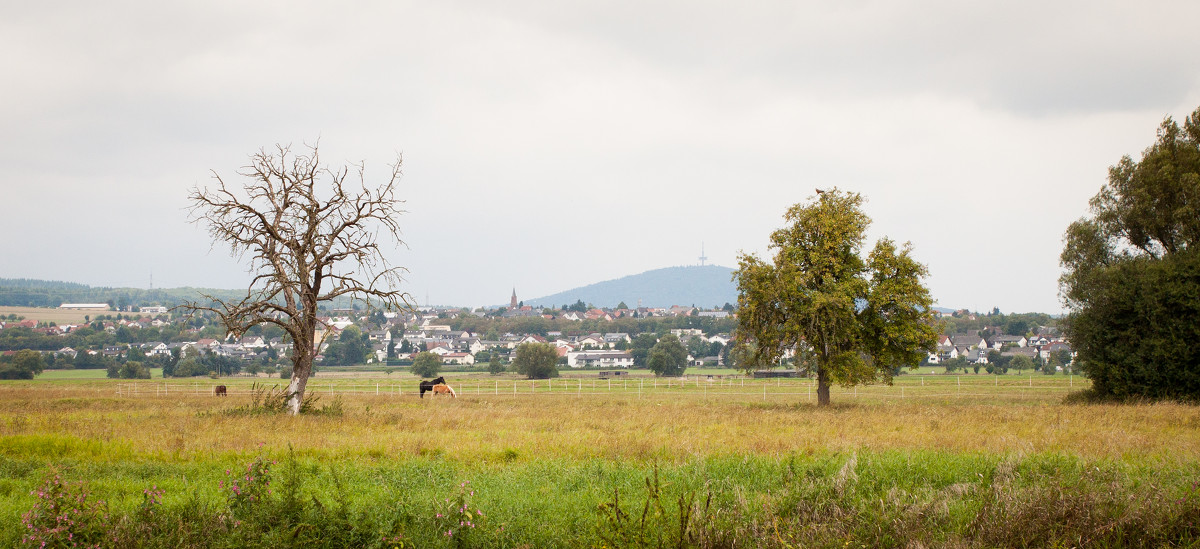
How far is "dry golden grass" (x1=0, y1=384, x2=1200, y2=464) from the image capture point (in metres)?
14.6

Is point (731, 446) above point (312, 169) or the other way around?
the other way around

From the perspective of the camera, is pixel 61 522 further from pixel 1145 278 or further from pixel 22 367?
pixel 22 367

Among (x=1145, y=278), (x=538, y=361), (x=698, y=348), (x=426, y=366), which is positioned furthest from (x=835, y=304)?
(x=698, y=348)

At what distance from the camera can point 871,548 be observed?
8406 millimetres

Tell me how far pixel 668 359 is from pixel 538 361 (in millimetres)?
20242

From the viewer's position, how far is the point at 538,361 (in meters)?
92.7

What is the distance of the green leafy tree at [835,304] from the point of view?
30453 millimetres

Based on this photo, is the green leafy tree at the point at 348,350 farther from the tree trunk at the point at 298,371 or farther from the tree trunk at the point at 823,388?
the tree trunk at the point at 823,388

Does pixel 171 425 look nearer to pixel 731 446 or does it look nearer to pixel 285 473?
pixel 285 473

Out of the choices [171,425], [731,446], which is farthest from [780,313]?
[171,425]

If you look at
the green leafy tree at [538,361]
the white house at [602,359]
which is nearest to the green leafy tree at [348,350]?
the white house at [602,359]

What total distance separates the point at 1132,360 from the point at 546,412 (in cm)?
2410

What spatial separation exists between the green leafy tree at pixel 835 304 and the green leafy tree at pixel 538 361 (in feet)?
204

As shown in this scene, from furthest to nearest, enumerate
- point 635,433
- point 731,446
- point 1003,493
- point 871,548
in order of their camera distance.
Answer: point 635,433 → point 731,446 → point 1003,493 → point 871,548
